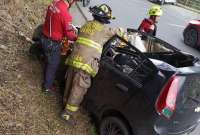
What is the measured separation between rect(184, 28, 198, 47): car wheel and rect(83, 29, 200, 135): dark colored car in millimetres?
10253

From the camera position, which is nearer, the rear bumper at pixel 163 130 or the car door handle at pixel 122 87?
the rear bumper at pixel 163 130

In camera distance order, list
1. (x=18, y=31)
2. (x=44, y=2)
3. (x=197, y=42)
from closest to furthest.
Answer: (x=18, y=31), (x=44, y=2), (x=197, y=42)

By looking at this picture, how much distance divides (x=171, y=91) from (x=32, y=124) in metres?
2.20

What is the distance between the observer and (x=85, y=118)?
7.39m

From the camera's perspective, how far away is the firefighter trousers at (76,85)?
269 inches

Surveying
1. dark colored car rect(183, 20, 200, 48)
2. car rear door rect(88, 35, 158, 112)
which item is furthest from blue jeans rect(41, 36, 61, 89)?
dark colored car rect(183, 20, 200, 48)

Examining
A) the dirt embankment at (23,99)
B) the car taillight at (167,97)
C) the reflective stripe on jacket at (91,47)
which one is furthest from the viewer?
the reflective stripe on jacket at (91,47)

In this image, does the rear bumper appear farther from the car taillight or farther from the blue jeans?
the blue jeans

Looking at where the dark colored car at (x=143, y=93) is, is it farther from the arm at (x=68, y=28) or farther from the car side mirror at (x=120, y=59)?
the arm at (x=68, y=28)

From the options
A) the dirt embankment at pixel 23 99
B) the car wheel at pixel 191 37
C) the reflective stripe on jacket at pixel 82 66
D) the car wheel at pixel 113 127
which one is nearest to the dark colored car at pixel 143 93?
the car wheel at pixel 113 127

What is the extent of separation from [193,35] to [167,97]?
11.9 metres

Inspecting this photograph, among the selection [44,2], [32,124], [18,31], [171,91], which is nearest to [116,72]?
[171,91]

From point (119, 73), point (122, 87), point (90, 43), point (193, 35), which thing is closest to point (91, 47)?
Answer: point (90, 43)

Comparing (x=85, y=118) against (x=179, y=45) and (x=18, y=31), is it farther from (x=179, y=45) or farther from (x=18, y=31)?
(x=179, y=45)
